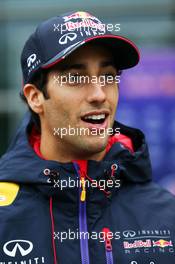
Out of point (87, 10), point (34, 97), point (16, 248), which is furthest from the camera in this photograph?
point (87, 10)

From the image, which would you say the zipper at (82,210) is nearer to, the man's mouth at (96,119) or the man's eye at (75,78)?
the man's mouth at (96,119)

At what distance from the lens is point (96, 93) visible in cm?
264

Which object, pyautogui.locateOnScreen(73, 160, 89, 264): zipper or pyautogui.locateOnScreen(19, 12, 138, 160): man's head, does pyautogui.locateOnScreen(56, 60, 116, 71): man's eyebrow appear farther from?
pyautogui.locateOnScreen(73, 160, 89, 264): zipper

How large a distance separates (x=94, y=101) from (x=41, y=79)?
0.81 feet

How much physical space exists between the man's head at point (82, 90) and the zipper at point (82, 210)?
5 cm

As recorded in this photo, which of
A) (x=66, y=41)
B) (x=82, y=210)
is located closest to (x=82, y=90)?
(x=66, y=41)

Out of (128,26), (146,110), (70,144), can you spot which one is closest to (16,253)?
(70,144)

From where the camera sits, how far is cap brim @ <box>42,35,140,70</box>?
8.64 ft

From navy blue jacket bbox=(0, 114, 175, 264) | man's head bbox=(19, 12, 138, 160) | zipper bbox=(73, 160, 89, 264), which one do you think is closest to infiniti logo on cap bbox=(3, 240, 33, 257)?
navy blue jacket bbox=(0, 114, 175, 264)

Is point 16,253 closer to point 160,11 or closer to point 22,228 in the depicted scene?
point 22,228

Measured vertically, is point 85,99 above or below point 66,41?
below

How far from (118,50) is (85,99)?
230 millimetres

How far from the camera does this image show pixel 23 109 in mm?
7371

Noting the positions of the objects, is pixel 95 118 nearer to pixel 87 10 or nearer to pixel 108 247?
pixel 108 247
